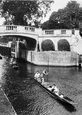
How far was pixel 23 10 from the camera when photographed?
6341cm

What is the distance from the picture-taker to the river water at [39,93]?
20000mm

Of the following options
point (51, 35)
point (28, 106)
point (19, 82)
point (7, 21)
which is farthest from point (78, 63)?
point (7, 21)

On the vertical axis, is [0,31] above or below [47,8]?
below

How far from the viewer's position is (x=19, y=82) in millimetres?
30641

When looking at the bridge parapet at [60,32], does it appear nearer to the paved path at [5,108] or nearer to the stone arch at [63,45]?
the stone arch at [63,45]

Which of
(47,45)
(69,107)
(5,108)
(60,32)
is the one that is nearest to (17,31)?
(47,45)

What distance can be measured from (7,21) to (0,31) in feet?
90.2

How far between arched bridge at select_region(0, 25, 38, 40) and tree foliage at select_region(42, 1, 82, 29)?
93.2 ft

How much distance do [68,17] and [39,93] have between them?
181 feet

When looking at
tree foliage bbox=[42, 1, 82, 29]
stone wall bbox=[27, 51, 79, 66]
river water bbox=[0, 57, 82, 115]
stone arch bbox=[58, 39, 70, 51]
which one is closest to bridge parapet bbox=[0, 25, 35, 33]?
stone wall bbox=[27, 51, 79, 66]

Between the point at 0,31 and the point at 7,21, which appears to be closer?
the point at 0,31

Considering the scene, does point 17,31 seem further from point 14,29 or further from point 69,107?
point 69,107

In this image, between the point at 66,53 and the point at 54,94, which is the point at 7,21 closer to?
the point at 66,53

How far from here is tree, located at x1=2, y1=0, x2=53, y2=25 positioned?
203ft
